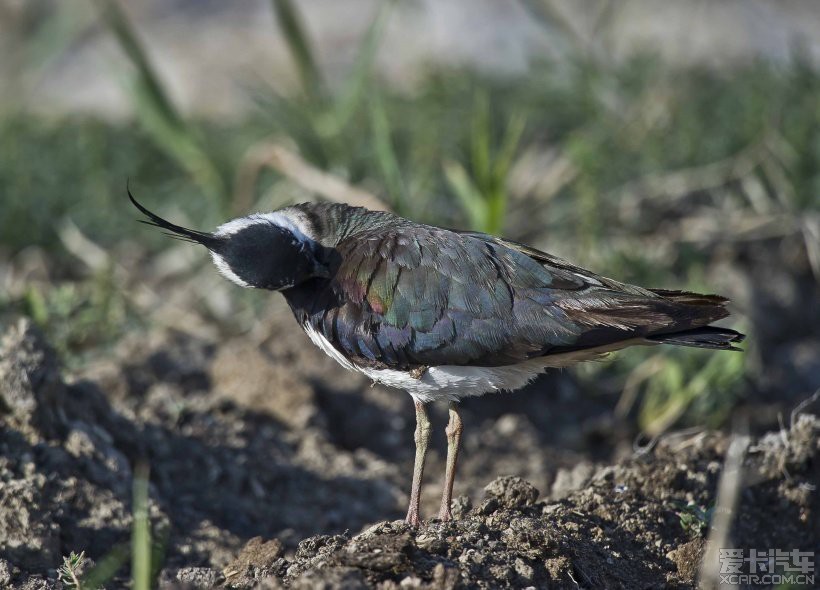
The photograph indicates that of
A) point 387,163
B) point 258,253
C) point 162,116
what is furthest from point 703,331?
point 162,116

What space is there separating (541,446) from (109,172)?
3.88 m

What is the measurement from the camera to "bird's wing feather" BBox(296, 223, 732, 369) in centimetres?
409

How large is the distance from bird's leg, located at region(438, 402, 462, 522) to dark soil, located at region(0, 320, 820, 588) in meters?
0.06

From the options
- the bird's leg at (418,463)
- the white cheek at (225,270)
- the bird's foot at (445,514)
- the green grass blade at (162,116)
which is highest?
the green grass blade at (162,116)

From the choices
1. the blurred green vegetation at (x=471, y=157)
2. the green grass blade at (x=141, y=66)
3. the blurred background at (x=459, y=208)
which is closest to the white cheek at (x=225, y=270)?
the blurred background at (x=459, y=208)

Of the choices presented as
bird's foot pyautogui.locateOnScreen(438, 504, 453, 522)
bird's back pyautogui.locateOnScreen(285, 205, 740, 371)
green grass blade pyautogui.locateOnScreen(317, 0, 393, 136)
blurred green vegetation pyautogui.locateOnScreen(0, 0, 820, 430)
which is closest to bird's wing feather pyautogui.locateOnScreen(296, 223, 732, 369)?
bird's back pyautogui.locateOnScreen(285, 205, 740, 371)

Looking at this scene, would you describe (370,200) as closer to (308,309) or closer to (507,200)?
(507,200)

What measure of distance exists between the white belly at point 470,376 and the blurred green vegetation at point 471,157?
2.14 meters

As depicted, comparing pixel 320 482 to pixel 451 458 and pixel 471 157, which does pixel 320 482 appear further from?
pixel 471 157

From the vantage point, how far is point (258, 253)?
434cm

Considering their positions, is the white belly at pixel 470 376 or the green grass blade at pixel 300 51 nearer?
the white belly at pixel 470 376

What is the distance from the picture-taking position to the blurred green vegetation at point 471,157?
21.2ft

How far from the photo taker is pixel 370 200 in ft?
21.1

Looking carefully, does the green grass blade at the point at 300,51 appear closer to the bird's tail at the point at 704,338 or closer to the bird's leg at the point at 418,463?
the bird's leg at the point at 418,463
